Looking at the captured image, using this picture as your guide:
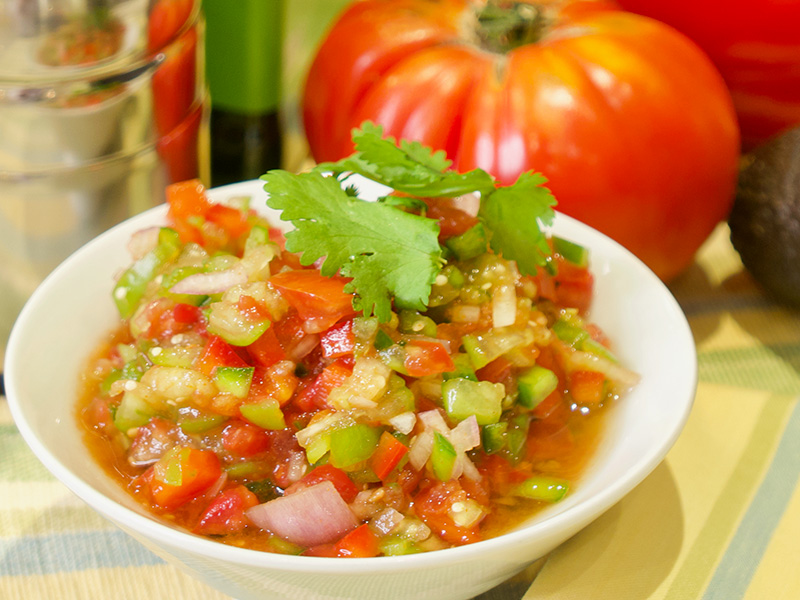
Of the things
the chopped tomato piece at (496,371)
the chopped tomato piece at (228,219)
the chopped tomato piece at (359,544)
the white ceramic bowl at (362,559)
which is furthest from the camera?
the chopped tomato piece at (228,219)

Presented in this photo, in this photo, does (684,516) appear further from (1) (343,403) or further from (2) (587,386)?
(1) (343,403)

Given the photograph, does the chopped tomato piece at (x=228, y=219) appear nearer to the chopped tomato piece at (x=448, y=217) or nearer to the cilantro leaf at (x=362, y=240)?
the cilantro leaf at (x=362, y=240)

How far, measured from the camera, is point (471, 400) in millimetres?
1429

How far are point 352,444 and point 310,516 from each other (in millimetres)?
128

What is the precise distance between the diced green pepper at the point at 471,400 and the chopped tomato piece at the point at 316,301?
0.22 metres

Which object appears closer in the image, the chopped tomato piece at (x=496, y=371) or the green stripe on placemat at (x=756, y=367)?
the chopped tomato piece at (x=496, y=371)

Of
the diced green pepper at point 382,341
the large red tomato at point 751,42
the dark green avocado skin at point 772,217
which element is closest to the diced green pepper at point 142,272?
the diced green pepper at point 382,341

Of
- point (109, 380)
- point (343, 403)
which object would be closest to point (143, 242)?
point (109, 380)

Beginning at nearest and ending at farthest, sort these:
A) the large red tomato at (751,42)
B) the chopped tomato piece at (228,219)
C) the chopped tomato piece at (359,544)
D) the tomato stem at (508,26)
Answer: the chopped tomato piece at (359,544) < the chopped tomato piece at (228,219) < the tomato stem at (508,26) < the large red tomato at (751,42)

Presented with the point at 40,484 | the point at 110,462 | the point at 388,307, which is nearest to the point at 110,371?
the point at 110,462

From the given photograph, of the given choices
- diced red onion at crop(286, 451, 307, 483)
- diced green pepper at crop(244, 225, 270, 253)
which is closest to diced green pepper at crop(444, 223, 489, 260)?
diced green pepper at crop(244, 225, 270, 253)

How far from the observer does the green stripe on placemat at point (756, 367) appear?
2.16m

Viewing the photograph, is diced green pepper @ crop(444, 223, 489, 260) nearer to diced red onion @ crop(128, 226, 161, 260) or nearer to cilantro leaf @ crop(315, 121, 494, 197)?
cilantro leaf @ crop(315, 121, 494, 197)

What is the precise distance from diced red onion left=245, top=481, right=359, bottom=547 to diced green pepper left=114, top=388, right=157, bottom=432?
29 centimetres
